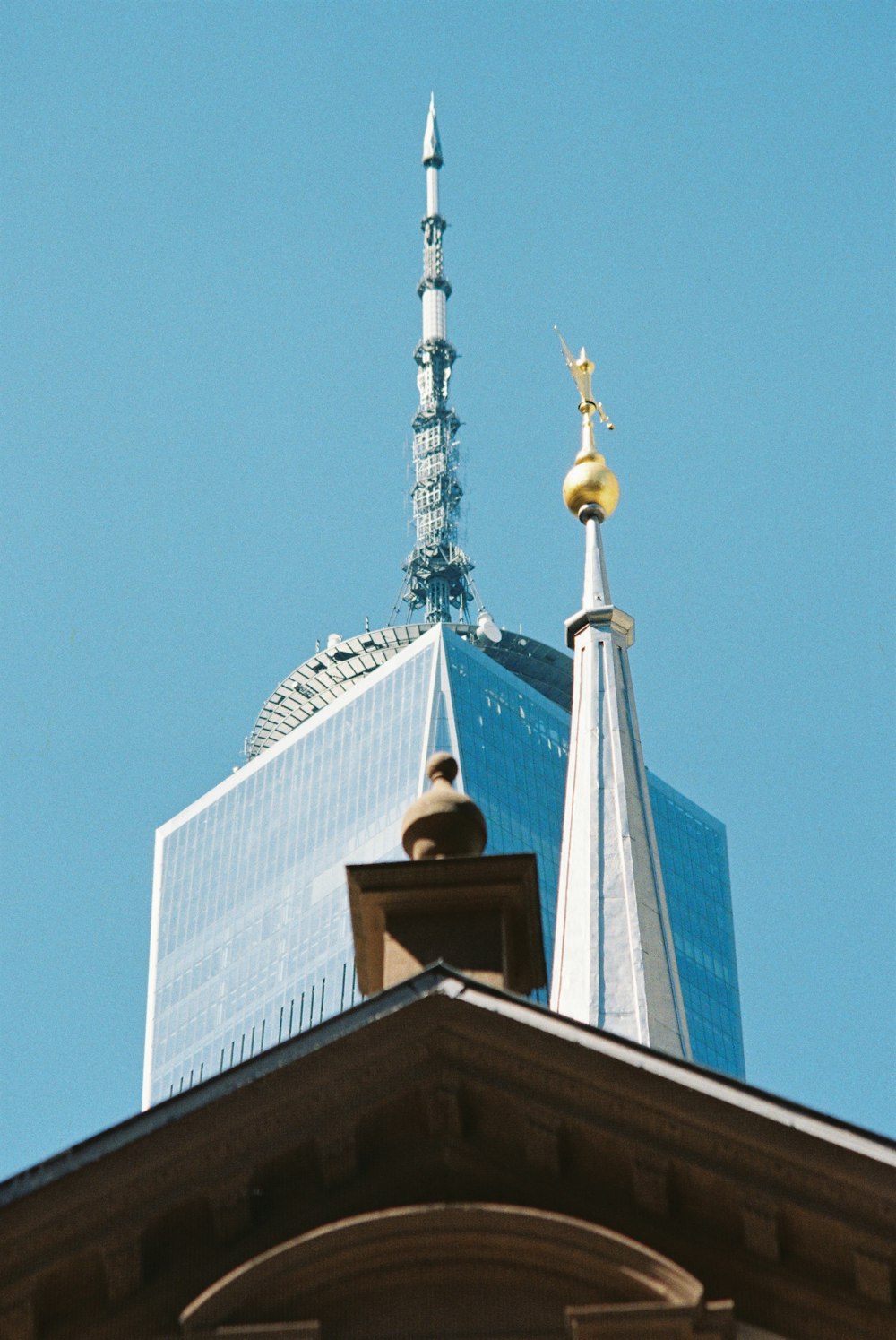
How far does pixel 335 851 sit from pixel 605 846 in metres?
135

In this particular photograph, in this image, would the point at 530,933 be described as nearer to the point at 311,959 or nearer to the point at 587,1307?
the point at 587,1307

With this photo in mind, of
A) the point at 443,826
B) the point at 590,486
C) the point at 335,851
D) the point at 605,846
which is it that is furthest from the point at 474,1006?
the point at 335,851

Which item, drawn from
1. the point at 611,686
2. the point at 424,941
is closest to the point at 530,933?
the point at 424,941

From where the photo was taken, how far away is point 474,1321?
707 inches

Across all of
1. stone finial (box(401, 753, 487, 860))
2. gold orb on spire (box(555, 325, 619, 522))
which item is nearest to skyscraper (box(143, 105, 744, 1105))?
gold orb on spire (box(555, 325, 619, 522))

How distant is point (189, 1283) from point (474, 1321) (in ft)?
7.03

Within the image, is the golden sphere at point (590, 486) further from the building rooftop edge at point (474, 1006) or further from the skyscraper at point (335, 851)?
the skyscraper at point (335, 851)

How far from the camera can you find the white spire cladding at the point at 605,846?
39.8 m

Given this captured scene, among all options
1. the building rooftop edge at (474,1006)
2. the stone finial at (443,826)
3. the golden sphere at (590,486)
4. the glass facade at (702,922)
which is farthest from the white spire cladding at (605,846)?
the glass facade at (702,922)

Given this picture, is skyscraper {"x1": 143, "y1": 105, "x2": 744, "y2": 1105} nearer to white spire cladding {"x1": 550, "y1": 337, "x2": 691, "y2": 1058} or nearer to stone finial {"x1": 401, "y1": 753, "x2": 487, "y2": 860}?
white spire cladding {"x1": 550, "y1": 337, "x2": 691, "y2": 1058}

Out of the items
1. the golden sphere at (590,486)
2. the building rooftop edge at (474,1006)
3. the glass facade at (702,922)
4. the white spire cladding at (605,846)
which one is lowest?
the building rooftop edge at (474,1006)

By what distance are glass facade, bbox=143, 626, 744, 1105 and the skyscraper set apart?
0.45ft

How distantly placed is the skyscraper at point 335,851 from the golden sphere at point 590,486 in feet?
367

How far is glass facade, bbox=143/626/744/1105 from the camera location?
566ft
